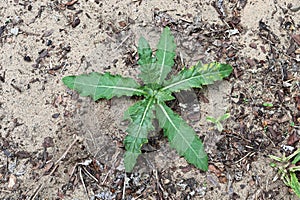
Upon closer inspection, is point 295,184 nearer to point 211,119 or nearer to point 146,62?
point 211,119

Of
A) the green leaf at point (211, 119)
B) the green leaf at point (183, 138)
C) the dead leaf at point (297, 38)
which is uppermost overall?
the dead leaf at point (297, 38)

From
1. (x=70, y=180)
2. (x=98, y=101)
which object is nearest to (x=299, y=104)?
(x=98, y=101)

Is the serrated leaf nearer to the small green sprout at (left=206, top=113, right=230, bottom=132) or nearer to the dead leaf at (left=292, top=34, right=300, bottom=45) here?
the small green sprout at (left=206, top=113, right=230, bottom=132)

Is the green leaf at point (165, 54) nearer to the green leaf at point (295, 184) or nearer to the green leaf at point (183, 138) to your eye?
the green leaf at point (183, 138)

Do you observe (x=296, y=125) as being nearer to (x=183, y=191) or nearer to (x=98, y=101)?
(x=183, y=191)

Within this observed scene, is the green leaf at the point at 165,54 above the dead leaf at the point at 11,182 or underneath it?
above

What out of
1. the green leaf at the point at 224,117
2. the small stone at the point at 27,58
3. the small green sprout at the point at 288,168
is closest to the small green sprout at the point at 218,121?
the green leaf at the point at 224,117
